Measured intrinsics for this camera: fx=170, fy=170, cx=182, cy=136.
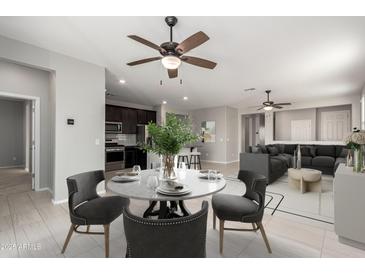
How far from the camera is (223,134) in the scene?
7.68 metres

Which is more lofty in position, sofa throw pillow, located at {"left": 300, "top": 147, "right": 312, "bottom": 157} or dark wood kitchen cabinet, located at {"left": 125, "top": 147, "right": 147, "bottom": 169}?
sofa throw pillow, located at {"left": 300, "top": 147, "right": 312, "bottom": 157}

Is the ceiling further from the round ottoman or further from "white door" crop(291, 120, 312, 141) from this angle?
the round ottoman

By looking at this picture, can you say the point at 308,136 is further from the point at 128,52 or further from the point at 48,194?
the point at 48,194

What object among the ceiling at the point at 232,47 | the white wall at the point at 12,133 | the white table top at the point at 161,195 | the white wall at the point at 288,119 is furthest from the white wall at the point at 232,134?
the white wall at the point at 12,133

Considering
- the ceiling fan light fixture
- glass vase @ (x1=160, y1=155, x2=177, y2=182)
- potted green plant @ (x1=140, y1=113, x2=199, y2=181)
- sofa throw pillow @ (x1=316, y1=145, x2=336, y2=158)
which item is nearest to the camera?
potted green plant @ (x1=140, y1=113, x2=199, y2=181)

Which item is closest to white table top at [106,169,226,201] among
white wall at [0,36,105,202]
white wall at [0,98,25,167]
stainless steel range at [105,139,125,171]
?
white wall at [0,36,105,202]

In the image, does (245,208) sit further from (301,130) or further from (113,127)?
(301,130)

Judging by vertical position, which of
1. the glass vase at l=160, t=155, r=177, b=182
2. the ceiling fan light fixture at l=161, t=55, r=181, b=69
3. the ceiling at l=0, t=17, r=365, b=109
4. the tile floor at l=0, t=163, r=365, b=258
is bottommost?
the tile floor at l=0, t=163, r=365, b=258

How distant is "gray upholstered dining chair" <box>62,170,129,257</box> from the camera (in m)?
1.61

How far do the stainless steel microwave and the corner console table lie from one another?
234 inches

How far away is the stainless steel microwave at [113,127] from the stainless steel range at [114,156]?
14.1 inches

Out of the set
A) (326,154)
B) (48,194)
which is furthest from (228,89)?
(48,194)
